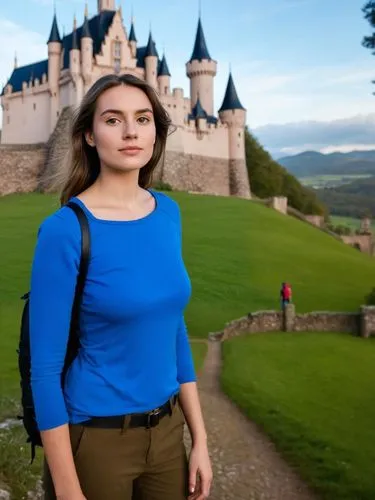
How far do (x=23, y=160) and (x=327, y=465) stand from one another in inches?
1813

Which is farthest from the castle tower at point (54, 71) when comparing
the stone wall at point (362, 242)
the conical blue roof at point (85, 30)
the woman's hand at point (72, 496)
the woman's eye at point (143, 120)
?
the woman's hand at point (72, 496)

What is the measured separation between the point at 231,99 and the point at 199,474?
5525 centimetres

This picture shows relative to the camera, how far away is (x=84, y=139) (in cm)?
247

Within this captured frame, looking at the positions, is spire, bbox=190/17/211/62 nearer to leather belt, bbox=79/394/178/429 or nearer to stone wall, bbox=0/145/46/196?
stone wall, bbox=0/145/46/196

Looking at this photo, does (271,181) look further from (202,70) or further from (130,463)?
(130,463)

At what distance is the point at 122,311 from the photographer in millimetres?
2111

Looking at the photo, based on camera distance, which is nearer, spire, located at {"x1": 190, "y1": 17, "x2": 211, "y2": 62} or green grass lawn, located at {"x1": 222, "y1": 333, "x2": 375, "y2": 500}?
green grass lawn, located at {"x1": 222, "y1": 333, "x2": 375, "y2": 500}

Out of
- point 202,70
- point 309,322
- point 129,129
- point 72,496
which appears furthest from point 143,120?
point 202,70

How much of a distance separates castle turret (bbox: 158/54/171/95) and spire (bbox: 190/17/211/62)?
26.3 ft

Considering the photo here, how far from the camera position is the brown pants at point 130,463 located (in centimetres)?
217

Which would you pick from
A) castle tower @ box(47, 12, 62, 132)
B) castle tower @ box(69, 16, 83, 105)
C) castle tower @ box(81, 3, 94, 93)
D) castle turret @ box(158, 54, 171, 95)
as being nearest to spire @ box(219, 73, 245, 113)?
castle turret @ box(158, 54, 171, 95)

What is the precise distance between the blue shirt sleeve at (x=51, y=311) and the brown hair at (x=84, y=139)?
0.46m

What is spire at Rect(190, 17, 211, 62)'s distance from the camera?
5759 centimetres

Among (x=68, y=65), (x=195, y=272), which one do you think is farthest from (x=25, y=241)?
(x=68, y=65)
